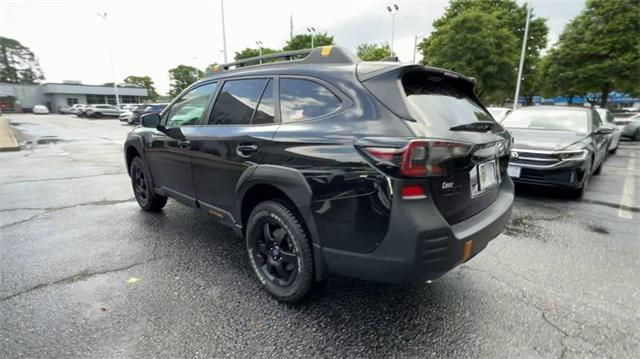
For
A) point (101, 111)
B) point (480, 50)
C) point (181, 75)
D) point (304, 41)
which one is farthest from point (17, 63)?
point (480, 50)

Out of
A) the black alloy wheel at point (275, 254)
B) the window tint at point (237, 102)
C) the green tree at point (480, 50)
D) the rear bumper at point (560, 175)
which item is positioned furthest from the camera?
the green tree at point (480, 50)

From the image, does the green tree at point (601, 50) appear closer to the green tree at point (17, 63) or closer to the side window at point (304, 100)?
the side window at point (304, 100)

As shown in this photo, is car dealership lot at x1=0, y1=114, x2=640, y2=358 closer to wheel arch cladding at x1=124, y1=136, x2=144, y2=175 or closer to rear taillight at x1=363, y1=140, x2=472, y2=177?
wheel arch cladding at x1=124, y1=136, x2=144, y2=175

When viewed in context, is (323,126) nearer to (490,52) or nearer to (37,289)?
(37,289)

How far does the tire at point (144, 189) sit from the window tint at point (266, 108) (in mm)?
2317

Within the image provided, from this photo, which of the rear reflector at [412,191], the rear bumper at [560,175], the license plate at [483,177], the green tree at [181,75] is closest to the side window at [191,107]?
the rear reflector at [412,191]

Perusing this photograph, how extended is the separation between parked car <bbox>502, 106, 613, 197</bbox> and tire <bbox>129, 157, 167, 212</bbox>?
5170mm

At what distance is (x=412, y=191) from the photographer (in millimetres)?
1752

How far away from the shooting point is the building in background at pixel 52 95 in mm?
54938

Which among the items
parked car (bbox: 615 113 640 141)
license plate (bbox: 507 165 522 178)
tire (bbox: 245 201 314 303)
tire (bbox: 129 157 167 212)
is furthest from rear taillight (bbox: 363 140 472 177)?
parked car (bbox: 615 113 640 141)

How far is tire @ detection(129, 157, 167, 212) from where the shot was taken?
13.8ft

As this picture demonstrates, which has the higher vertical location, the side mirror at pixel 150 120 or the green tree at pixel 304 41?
the green tree at pixel 304 41

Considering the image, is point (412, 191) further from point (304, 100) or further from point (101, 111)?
point (101, 111)

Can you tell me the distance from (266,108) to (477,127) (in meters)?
1.55
